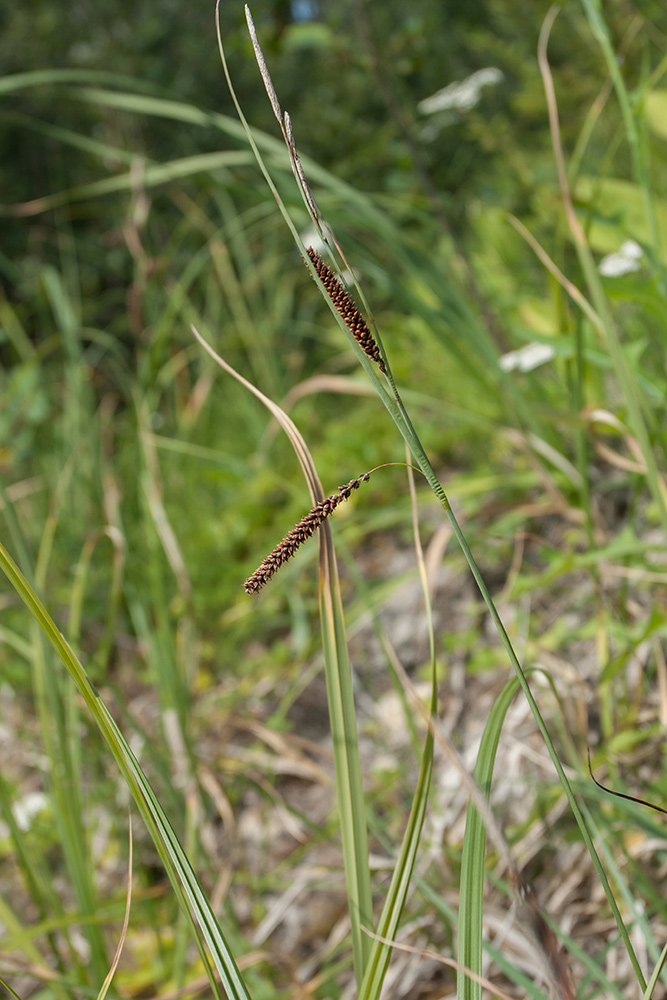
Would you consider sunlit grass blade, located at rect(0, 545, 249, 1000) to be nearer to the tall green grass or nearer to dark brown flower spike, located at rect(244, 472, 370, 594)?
the tall green grass

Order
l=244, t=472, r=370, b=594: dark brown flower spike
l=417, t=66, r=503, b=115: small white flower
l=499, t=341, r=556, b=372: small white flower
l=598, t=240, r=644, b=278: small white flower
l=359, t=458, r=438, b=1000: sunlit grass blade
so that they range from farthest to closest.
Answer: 1. l=417, t=66, r=503, b=115: small white flower
2. l=499, t=341, r=556, b=372: small white flower
3. l=598, t=240, r=644, b=278: small white flower
4. l=359, t=458, r=438, b=1000: sunlit grass blade
5. l=244, t=472, r=370, b=594: dark brown flower spike

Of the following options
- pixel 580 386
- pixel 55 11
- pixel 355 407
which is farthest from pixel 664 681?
pixel 55 11

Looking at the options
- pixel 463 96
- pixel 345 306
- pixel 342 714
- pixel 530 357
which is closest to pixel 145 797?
pixel 342 714

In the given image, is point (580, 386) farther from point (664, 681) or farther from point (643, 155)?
point (664, 681)

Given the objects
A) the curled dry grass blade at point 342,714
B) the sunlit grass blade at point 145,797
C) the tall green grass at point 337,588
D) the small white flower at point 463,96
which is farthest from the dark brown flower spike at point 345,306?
the small white flower at point 463,96

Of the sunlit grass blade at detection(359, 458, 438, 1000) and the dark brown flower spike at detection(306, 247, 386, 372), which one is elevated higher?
the dark brown flower spike at detection(306, 247, 386, 372)

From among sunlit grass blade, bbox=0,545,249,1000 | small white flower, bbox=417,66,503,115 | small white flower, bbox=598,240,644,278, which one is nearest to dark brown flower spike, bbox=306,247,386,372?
sunlit grass blade, bbox=0,545,249,1000

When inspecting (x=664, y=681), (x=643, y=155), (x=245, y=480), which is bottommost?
(x=245, y=480)

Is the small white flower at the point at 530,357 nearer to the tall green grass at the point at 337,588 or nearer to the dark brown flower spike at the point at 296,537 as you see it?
the tall green grass at the point at 337,588
